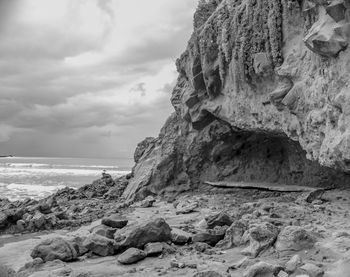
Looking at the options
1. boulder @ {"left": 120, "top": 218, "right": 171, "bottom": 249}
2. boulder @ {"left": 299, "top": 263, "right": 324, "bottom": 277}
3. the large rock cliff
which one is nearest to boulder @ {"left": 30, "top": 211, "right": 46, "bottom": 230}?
the large rock cliff

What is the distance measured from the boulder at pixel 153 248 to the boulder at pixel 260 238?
187 centimetres

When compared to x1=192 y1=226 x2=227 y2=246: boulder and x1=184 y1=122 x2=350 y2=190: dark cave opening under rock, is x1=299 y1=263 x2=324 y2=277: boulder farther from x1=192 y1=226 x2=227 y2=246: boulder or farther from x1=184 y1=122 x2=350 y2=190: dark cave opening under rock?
x1=184 y1=122 x2=350 y2=190: dark cave opening under rock

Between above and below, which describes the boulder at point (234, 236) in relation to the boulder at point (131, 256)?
above

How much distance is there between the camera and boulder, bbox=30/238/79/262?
9.74 m

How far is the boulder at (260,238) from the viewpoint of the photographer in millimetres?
8477

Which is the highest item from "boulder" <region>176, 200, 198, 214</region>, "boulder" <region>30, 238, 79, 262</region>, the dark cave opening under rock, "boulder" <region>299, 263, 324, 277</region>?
the dark cave opening under rock

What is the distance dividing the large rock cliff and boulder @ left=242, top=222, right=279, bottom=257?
2.59 m

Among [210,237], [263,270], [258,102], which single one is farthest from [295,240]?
[258,102]

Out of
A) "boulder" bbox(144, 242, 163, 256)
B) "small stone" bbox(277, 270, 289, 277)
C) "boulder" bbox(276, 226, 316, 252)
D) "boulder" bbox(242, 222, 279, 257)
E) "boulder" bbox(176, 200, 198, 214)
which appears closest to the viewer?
"small stone" bbox(277, 270, 289, 277)

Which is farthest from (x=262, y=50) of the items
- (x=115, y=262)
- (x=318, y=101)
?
(x=115, y=262)

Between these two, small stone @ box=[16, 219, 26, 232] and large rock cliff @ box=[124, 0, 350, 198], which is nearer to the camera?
large rock cliff @ box=[124, 0, 350, 198]

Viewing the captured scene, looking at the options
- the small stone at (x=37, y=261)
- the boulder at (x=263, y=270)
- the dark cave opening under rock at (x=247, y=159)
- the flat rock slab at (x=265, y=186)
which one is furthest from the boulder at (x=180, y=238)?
the dark cave opening under rock at (x=247, y=159)

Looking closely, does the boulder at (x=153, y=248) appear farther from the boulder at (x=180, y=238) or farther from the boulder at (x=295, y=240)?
the boulder at (x=295, y=240)

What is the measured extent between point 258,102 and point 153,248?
7.10m
